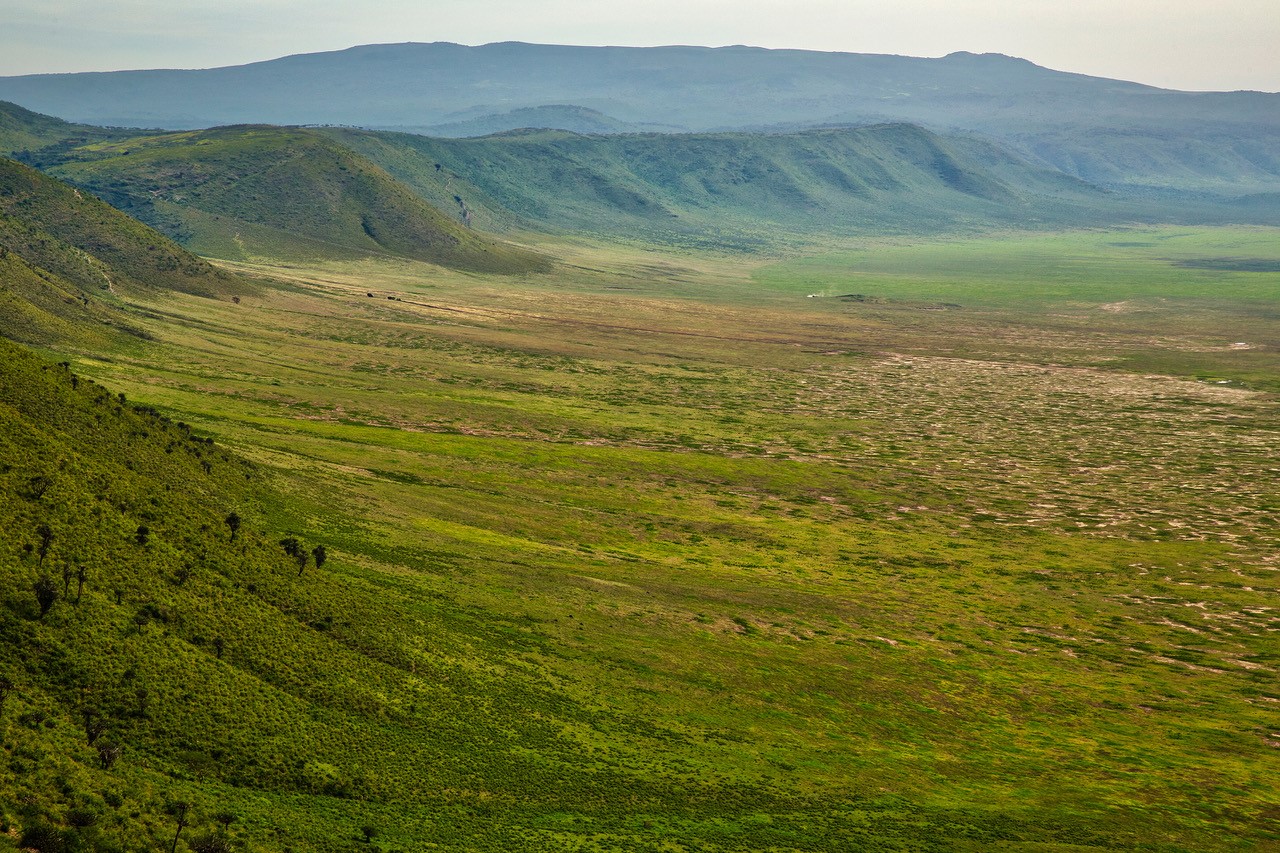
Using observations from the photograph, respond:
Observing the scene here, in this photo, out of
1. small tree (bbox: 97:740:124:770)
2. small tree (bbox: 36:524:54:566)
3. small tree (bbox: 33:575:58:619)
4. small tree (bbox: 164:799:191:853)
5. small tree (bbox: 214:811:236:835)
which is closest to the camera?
small tree (bbox: 164:799:191:853)

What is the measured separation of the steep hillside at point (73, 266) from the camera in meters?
112

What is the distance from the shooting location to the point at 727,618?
224ft

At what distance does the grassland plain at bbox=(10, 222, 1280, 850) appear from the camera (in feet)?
149

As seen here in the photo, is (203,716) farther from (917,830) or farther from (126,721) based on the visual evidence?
(917,830)

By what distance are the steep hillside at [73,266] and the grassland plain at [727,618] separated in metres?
8.52

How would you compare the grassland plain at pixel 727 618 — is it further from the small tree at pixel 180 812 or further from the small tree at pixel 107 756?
the small tree at pixel 180 812

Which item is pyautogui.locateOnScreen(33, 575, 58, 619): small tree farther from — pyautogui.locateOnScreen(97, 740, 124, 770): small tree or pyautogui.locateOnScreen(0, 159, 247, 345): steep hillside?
pyautogui.locateOnScreen(0, 159, 247, 345): steep hillside

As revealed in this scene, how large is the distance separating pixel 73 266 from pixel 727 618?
388ft

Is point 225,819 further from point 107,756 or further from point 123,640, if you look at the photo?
point 123,640

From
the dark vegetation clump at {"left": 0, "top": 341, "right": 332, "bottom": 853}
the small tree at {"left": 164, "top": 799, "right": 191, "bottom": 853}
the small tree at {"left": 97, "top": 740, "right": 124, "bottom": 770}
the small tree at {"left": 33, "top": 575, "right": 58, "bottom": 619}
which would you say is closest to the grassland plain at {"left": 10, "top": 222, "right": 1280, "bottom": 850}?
the dark vegetation clump at {"left": 0, "top": 341, "right": 332, "bottom": 853}

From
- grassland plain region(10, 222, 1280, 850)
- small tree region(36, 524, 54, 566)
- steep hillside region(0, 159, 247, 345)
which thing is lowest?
grassland plain region(10, 222, 1280, 850)

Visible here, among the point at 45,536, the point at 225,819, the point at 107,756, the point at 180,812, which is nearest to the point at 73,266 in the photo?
the point at 45,536

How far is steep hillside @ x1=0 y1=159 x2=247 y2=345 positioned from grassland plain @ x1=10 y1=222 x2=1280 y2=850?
336 inches

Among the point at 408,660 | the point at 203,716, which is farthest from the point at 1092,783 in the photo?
the point at 203,716
